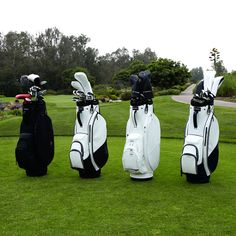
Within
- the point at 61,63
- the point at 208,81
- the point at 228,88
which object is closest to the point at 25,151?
the point at 208,81

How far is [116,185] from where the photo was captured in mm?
6656

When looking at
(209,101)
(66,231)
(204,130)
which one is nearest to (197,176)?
(204,130)

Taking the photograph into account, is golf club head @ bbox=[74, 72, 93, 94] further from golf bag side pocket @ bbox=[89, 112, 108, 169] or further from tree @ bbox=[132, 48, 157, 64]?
tree @ bbox=[132, 48, 157, 64]

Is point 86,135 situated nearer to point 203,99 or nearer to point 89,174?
point 89,174

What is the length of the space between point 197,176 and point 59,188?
2.23 m

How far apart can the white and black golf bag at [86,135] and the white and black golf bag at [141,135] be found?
0.60 metres

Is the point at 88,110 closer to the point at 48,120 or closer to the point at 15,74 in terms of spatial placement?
the point at 48,120

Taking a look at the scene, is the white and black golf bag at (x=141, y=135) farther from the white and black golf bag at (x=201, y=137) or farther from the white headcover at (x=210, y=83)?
the white headcover at (x=210, y=83)

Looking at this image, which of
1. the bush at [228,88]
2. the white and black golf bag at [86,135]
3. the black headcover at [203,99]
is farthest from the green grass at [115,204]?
the bush at [228,88]

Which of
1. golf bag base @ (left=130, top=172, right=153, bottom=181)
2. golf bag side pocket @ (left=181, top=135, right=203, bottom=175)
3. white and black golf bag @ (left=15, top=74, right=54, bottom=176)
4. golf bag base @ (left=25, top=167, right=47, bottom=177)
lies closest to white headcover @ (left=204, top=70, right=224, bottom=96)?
golf bag side pocket @ (left=181, top=135, right=203, bottom=175)

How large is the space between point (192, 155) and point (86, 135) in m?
1.89

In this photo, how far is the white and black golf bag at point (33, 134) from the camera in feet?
24.1

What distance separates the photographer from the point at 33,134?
291 inches

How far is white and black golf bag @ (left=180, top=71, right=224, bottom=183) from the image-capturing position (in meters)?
6.45
